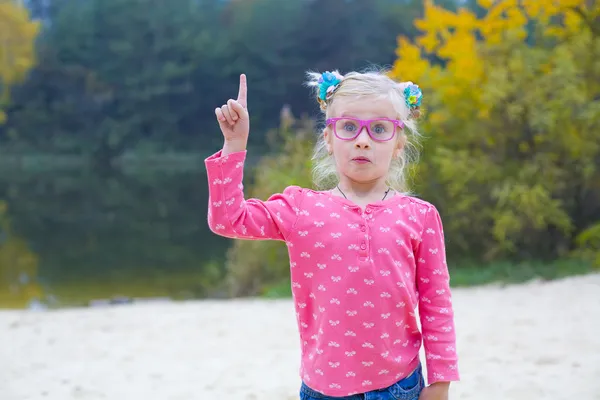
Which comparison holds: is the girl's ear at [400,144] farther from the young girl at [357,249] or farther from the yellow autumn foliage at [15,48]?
the yellow autumn foliage at [15,48]

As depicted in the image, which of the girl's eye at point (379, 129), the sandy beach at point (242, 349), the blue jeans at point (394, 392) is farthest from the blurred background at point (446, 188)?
the sandy beach at point (242, 349)

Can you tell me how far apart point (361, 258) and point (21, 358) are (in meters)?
4.19

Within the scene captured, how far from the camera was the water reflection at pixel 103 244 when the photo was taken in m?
10.3

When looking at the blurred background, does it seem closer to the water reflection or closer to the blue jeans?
the water reflection

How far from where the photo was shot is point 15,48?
37344mm

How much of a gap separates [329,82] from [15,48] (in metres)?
38.8

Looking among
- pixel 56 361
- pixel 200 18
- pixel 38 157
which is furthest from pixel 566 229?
pixel 200 18

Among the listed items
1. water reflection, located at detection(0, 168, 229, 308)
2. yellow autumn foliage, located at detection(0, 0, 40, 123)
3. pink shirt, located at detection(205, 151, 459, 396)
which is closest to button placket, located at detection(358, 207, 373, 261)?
pink shirt, located at detection(205, 151, 459, 396)

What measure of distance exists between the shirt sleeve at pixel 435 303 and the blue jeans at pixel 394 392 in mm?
39

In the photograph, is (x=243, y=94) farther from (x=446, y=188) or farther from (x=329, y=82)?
(x=446, y=188)

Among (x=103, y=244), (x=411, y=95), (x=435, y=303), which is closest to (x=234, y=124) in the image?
(x=411, y=95)

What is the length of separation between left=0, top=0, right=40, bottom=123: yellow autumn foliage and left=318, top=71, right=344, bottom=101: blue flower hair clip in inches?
1452

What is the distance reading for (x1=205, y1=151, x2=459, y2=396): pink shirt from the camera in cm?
183

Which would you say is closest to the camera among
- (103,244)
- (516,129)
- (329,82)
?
(329,82)
